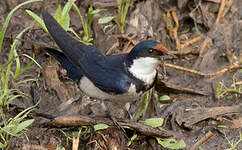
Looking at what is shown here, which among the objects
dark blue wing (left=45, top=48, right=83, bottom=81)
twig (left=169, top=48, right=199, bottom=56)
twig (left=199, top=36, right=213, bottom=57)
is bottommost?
twig (left=169, top=48, right=199, bottom=56)

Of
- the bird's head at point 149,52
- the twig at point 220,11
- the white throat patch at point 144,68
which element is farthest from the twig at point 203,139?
the twig at point 220,11

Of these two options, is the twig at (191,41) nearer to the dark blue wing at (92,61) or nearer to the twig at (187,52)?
the twig at (187,52)

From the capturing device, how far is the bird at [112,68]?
3.64 metres

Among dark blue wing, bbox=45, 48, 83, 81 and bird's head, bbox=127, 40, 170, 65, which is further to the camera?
dark blue wing, bbox=45, 48, 83, 81

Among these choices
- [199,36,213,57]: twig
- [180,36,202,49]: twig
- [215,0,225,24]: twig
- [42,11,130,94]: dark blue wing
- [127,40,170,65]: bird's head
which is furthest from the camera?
[215,0,225,24]: twig

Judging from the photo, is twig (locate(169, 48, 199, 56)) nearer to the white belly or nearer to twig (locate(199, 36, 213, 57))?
twig (locate(199, 36, 213, 57))

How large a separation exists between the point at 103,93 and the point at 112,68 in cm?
23

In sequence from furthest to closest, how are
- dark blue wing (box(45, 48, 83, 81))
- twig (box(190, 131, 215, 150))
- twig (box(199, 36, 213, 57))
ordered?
twig (box(199, 36, 213, 57)) < dark blue wing (box(45, 48, 83, 81)) < twig (box(190, 131, 215, 150))

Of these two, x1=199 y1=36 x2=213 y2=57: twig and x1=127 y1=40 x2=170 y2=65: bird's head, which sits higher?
x1=127 y1=40 x2=170 y2=65: bird's head

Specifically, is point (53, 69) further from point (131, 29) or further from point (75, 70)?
point (131, 29)

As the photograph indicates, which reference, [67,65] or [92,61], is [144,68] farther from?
[67,65]

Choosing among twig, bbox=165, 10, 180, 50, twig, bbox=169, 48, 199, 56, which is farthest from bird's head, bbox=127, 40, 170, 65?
twig, bbox=165, 10, 180, 50

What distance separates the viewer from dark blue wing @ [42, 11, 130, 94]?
372 cm

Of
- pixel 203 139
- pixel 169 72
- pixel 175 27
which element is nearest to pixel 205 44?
pixel 175 27
